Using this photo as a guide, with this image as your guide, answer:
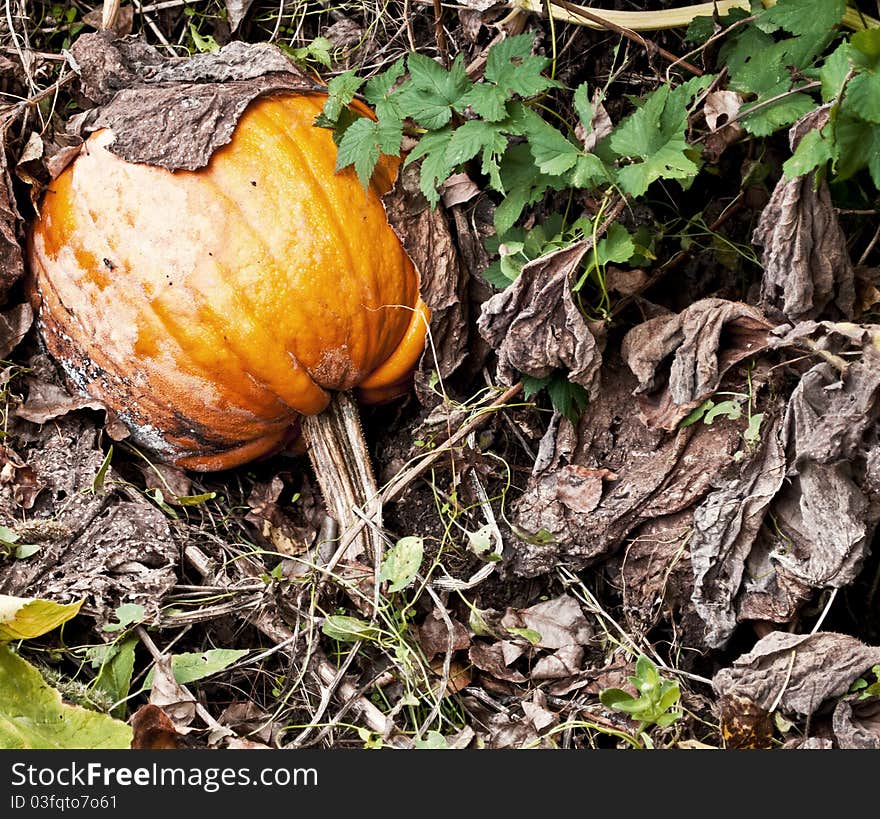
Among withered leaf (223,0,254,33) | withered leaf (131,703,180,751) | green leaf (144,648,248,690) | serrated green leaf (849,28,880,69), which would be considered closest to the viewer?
serrated green leaf (849,28,880,69)

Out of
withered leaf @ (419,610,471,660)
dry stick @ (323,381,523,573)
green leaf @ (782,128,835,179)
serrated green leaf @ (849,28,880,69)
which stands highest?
serrated green leaf @ (849,28,880,69)

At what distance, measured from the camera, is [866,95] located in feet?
6.45

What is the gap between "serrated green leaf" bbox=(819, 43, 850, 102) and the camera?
2.02 metres

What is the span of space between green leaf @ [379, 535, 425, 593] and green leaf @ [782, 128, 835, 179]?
1.19m

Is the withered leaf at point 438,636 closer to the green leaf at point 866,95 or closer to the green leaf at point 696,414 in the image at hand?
the green leaf at point 696,414

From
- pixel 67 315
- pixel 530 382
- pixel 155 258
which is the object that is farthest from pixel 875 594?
pixel 67 315

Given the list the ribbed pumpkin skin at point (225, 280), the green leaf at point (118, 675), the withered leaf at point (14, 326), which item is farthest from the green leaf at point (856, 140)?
the withered leaf at point (14, 326)

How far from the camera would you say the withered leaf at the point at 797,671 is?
2143 mm

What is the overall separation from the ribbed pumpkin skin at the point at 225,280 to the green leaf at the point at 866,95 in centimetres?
113

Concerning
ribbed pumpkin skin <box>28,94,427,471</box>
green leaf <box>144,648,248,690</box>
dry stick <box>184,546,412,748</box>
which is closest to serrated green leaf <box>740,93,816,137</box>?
ribbed pumpkin skin <box>28,94,427,471</box>

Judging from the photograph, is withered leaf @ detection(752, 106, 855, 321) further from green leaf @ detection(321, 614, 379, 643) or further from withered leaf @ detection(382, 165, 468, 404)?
green leaf @ detection(321, 614, 379, 643)

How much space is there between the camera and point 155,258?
2426 mm

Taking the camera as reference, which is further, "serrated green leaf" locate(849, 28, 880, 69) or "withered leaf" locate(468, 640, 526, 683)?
"withered leaf" locate(468, 640, 526, 683)

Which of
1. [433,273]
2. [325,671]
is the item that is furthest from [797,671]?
[433,273]
